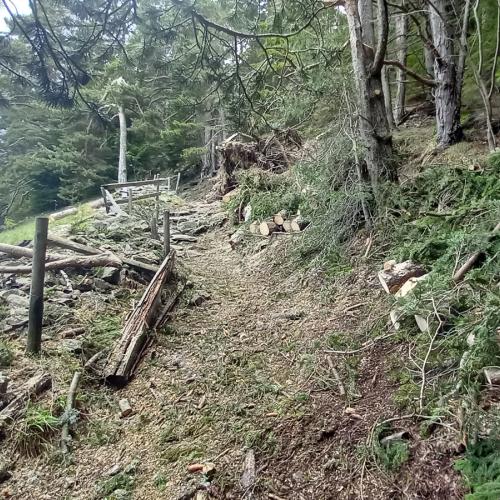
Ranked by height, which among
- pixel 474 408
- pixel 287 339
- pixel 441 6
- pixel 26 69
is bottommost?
pixel 287 339

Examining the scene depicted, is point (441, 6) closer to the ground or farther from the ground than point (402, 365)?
farther from the ground

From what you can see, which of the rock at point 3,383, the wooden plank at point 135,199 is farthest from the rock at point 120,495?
the wooden plank at point 135,199

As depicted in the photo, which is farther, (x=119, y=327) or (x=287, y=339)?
(x=119, y=327)

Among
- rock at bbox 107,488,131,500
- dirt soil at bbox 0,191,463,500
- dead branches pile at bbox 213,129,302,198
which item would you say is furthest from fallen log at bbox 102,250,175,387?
dead branches pile at bbox 213,129,302,198

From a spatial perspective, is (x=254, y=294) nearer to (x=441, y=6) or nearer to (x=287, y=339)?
(x=287, y=339)

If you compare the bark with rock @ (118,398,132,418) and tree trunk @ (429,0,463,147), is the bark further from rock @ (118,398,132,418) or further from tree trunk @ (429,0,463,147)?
rock @ (118,398,132,418)

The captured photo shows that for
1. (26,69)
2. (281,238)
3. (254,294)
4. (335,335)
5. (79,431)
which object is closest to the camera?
(79,431)

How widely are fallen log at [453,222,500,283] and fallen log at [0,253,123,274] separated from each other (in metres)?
4.71

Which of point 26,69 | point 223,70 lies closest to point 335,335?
point 223,70

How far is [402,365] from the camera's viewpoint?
2.75 meters

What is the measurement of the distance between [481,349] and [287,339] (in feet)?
6.94

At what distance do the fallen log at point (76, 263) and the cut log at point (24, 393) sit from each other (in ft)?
7.46

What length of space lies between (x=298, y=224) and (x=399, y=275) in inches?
127

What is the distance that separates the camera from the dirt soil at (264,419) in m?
2.18
